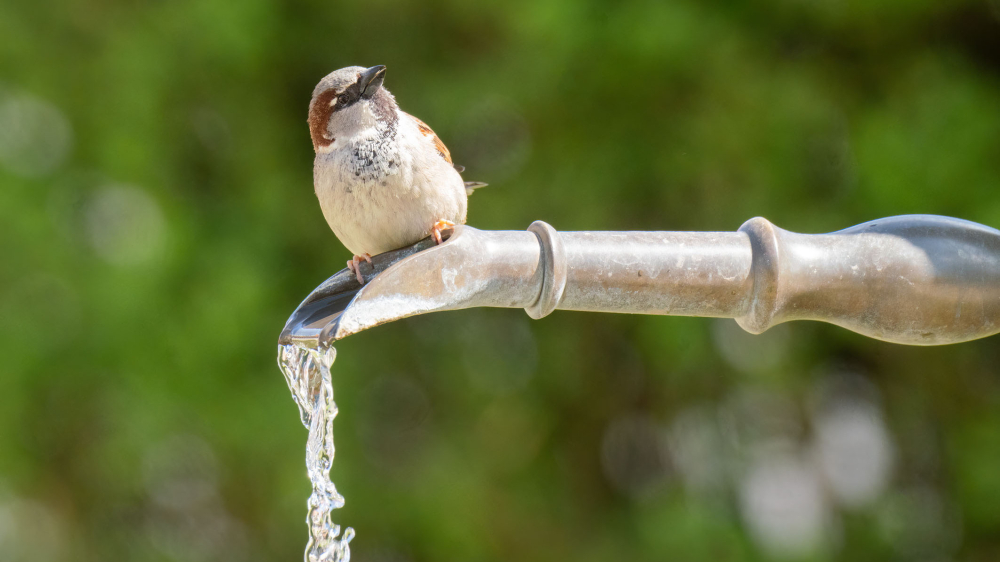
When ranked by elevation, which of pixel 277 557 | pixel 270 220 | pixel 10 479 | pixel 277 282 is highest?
pixel 270 220

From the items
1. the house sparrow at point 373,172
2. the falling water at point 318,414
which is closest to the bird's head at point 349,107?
the house sparrow at point 373,172

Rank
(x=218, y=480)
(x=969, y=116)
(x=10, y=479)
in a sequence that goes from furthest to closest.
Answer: (x=218, y=480) < (x=10, y=479) < (x=969, y=116)

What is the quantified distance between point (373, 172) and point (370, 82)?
238 mm

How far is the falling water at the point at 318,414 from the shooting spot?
5.49 ft

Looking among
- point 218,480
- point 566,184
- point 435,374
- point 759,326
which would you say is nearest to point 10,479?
point 218,480

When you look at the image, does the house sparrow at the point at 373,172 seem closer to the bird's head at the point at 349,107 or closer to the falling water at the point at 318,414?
the bird's head at the point at 349,107

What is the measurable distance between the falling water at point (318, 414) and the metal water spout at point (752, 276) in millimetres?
130

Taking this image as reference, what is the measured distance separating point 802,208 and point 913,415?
958 millimetres

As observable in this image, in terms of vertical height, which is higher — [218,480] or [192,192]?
[192,192]

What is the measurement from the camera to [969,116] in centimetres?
345

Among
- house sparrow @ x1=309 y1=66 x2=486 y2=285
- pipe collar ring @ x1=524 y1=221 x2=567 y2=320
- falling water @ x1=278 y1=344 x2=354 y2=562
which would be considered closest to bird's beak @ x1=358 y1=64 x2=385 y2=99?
house sparrow @ x1=309 y1=66 x2=486 y2=285

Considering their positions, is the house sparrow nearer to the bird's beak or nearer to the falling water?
the bird's beak

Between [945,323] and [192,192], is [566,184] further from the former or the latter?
A: [945,323]

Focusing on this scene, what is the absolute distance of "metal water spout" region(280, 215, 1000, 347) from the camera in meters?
1.49
